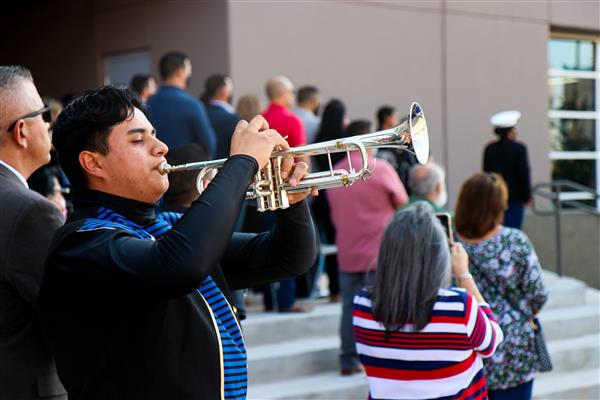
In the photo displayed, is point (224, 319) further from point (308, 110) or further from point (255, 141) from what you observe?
point (308, 110)

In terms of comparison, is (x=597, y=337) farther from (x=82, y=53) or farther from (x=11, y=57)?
(x=11, y=57)

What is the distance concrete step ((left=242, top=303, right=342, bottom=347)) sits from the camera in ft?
22.0

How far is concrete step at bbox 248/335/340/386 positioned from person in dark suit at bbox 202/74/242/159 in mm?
1553

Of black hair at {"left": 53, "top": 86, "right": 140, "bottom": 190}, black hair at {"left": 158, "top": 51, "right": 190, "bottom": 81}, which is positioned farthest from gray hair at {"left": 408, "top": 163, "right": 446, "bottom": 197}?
black hair at {"left": 53, "top": 86, "right": 140, "bottom": 190}

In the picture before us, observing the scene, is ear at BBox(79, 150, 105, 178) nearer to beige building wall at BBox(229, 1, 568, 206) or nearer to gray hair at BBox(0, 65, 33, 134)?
gray hair at BBox(0, 65, 33, 134)

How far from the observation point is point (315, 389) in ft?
20.6

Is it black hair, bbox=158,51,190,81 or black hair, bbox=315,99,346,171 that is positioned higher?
black hair, bbox=158,51,190,81

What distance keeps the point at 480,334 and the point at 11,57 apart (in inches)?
412

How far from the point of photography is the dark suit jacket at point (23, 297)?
264 centimetres

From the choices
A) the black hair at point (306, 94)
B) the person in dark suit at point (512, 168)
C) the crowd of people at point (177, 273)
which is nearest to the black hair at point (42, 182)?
the crowd of people at point (177, 273)

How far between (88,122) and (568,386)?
5.91 meters

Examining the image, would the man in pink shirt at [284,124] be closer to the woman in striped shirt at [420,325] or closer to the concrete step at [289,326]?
the concrete step at [289,326]

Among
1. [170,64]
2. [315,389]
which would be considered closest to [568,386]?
[315,389]

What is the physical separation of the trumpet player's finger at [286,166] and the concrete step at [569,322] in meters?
6.05
